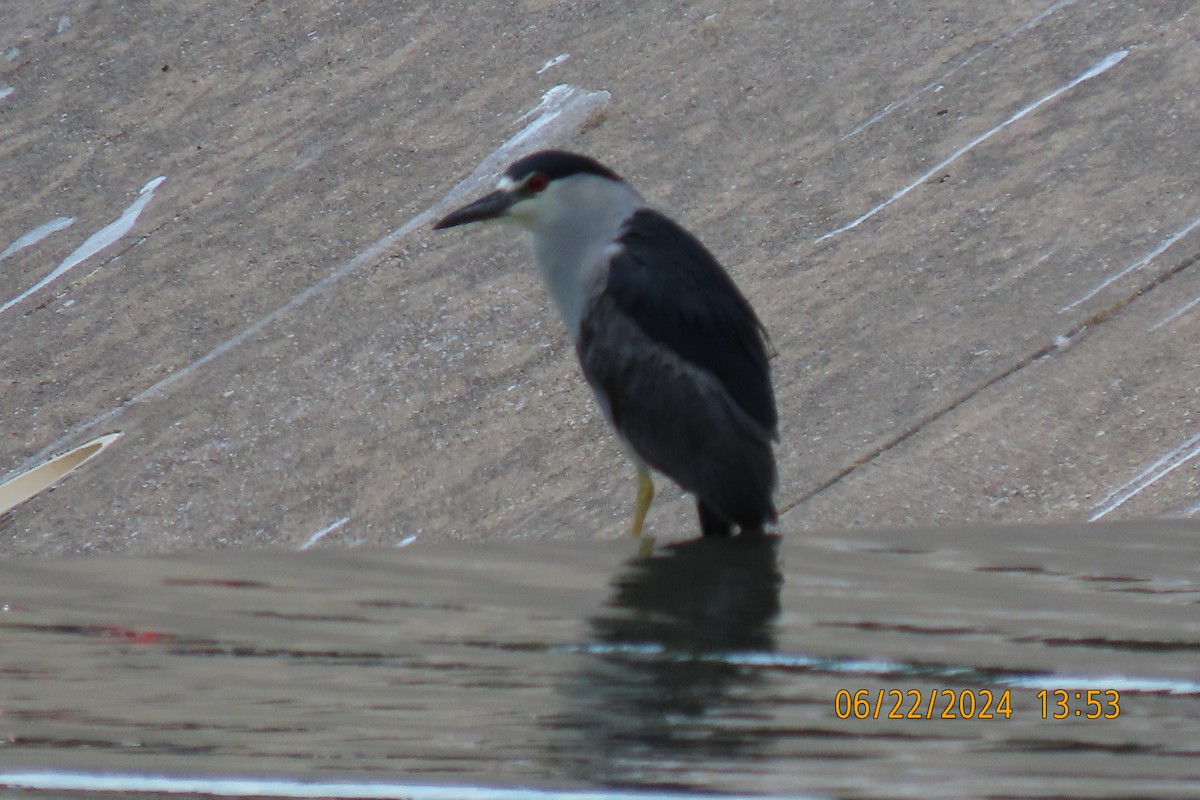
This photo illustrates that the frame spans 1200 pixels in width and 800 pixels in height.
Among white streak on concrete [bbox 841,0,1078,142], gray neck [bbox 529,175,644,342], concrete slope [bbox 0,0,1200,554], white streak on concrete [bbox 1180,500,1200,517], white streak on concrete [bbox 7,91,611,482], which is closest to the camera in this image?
gray neck [bbox 529,175,644,342]

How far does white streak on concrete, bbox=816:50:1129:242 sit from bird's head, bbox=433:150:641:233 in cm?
320

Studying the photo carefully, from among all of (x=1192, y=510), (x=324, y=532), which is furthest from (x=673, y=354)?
(x=324, y=532)

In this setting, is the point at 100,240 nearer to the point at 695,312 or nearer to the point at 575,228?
the point at 575,228

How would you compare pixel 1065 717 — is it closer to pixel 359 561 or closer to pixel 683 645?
pixel 683 645

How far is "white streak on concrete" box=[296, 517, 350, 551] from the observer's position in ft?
21.9

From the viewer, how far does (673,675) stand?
2439 millimetres

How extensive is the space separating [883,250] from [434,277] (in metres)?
2.31

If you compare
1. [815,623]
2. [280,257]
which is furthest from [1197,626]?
[280,257]

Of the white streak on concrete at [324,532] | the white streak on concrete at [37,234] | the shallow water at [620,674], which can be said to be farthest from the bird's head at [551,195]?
the white streak on concrete at [37,234]

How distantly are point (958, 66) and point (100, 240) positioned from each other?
16.4 feet

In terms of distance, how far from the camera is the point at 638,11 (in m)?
9.81

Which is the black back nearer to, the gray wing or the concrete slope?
the gray wing
